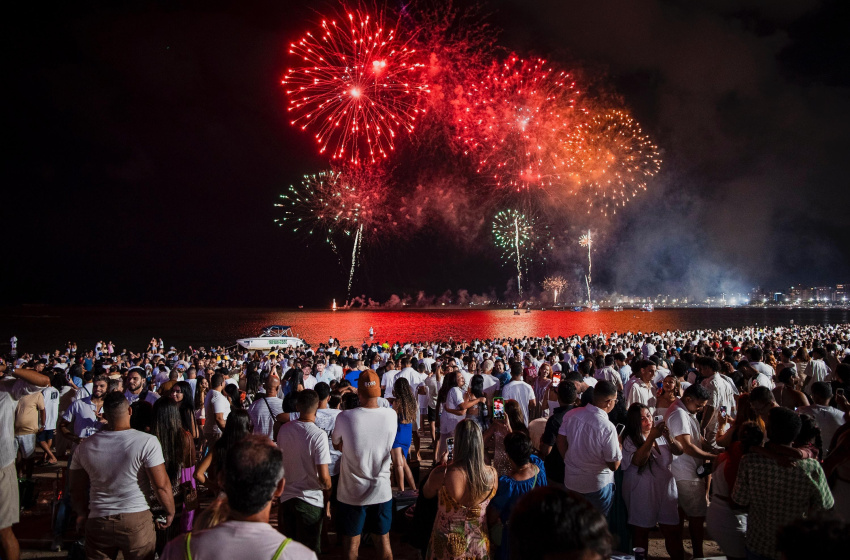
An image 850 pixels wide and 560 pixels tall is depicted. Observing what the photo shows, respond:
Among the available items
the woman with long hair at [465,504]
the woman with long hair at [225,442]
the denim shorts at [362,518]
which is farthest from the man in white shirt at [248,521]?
the woman with long hair at [225,442]

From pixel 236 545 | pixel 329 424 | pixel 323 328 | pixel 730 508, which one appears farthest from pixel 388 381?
pixel 323 328

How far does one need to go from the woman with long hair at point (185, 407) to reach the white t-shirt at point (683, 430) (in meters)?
5.65

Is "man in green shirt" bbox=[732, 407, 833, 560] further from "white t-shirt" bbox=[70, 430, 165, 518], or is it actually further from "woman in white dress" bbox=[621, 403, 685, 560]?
"white t-shirt" bbox=[70, 430, 165, 518]

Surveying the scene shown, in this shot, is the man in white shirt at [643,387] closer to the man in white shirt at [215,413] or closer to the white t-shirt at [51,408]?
the man in white shirt at [215,413]

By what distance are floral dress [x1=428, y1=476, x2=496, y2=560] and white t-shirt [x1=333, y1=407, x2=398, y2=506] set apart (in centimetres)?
110

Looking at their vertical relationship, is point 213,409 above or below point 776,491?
below

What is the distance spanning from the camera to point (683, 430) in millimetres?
5035

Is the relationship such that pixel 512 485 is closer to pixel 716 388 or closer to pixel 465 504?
pixel 465 504

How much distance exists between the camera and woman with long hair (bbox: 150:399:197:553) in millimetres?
5113

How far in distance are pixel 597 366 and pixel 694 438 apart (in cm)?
654

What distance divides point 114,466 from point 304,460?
1.52 meters

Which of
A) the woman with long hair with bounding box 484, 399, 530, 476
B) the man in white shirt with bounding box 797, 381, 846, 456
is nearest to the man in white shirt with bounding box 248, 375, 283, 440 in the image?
the woman with long hair with bounding box 484, 399, 530, 476

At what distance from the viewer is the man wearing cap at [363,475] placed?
4.54 meters

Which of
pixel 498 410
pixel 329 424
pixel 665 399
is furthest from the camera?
pixel 665 399
